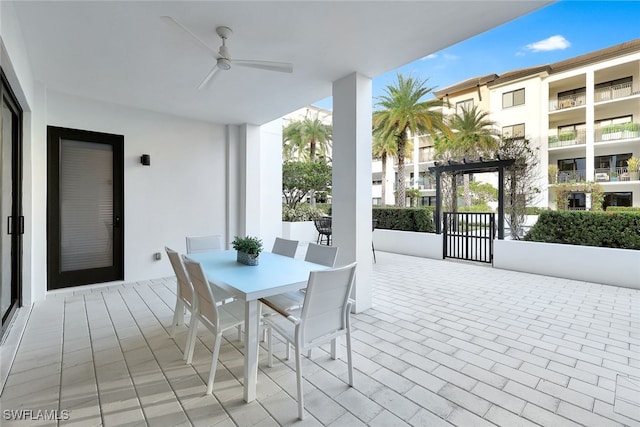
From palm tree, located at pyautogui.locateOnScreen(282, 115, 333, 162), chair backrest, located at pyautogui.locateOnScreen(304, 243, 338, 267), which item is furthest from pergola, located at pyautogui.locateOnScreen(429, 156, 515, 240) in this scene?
palm tree, located at pyautogui.locateOnScreen(282, 115, 333, 162)

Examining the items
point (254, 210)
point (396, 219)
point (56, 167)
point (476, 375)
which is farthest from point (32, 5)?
point (396, 219)

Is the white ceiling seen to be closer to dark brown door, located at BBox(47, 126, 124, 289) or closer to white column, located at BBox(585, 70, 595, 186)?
dark brown door, located at BBox(47, 126, 124, 289)

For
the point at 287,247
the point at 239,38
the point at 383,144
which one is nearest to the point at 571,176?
the point at 383,144

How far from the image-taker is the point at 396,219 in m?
7.93

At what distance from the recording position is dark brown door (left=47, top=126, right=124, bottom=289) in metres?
4.12

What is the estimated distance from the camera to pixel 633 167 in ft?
39.1

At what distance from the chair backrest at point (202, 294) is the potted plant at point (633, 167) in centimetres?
1676

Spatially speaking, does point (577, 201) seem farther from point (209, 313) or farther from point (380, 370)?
point (209, 313)

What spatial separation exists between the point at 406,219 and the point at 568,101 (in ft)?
41.5

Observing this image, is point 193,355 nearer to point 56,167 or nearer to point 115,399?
point 115,399

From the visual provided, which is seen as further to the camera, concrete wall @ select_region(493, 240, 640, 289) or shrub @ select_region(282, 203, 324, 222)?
shrub @ select_region(282, 203, 324, 222)

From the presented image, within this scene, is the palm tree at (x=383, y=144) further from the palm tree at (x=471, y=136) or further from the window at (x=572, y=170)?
the window at (x=572, y=170)

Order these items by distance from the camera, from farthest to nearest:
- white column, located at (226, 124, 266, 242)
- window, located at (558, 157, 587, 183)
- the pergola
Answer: window, located at (558, 157, 587, 183), the pergola, white column, located at (226, 124, 266, 242)

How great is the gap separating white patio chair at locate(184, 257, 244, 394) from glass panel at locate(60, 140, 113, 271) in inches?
129
